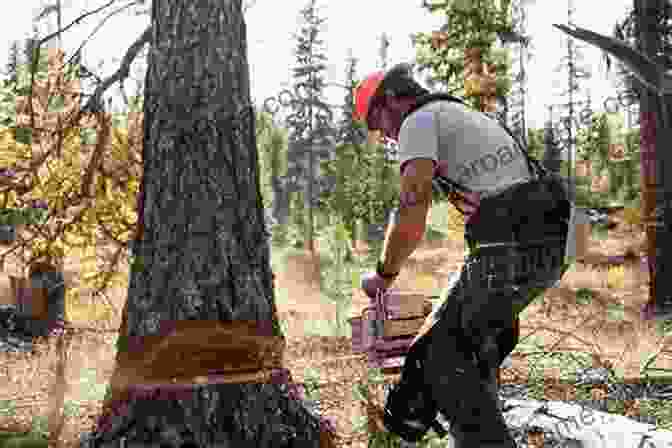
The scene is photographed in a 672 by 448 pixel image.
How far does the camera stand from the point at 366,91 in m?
3.06

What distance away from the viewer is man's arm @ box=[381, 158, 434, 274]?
108 inches

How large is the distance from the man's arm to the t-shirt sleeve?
0.09 feet

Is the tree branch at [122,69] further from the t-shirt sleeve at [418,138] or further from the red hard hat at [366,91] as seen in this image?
the t-shirt sleeve at [418,138]

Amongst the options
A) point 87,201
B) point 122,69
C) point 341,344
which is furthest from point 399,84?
point 341,344

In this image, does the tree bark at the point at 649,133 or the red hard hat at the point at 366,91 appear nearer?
the red hard hat at the point at 366,91

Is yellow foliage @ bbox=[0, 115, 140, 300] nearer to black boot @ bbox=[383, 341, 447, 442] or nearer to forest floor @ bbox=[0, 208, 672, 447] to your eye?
forest floor @ bbox=[0, 208, 672, 447]

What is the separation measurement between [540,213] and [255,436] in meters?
2.02

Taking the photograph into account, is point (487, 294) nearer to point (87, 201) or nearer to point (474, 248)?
point (474, 248)

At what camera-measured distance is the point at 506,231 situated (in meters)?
2.91

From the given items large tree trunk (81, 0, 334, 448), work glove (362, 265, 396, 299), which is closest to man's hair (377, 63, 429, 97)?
work glove (362, 265, 396, 299)

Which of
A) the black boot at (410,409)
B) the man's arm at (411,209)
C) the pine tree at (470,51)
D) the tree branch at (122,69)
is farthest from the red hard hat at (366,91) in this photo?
the pine tree at (470,51)

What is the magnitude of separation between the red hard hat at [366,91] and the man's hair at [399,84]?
28 mm

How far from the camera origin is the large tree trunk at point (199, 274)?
144 inches

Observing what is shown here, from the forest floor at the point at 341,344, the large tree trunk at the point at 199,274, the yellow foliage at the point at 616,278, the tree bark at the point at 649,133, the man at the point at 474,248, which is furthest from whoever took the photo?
the yellow foliage at the point at 616,278
